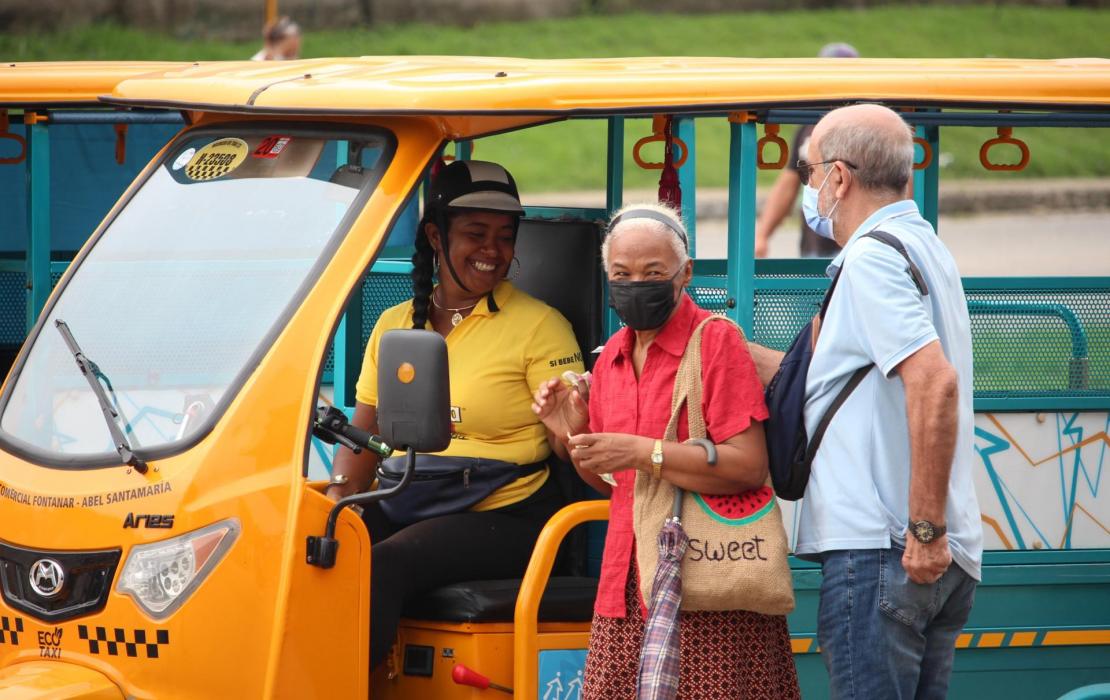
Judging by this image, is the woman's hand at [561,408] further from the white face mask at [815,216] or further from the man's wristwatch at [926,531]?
the man's wristwatch at [926,531]

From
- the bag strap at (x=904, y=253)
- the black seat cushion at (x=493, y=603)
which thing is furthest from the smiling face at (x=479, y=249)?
the bag strap at (x=904, y=253)

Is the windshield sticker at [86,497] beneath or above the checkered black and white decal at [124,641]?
above

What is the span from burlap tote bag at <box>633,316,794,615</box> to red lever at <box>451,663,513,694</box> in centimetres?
55

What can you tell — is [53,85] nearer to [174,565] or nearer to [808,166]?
[174,565]

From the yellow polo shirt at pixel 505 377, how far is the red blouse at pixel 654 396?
0.38 meters

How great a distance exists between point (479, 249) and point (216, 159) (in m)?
0.72

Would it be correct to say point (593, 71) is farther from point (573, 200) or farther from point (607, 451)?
point (573, 200)

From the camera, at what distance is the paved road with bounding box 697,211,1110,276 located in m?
12.9

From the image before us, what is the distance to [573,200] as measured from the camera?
14.6 metres

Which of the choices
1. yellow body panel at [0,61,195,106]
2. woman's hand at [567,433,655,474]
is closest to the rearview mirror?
woman's hand at [567,433,655,474]

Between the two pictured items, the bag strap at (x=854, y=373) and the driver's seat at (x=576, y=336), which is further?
the driver's seat at (x=576, y=336)

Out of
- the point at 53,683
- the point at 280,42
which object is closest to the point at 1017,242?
the point at 280,42

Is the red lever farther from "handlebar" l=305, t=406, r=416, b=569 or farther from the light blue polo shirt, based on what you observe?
the light blue polo shirt

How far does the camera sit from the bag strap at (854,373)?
3.26 metres
